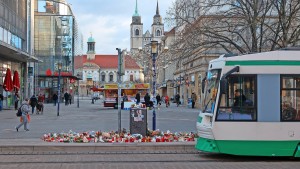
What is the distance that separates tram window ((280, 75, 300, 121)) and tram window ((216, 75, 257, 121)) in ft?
2.62

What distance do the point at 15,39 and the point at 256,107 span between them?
38920mm

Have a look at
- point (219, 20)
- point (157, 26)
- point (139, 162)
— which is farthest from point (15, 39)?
point (157, 26)

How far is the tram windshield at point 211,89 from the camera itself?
13758 mm

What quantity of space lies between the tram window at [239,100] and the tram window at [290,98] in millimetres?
799

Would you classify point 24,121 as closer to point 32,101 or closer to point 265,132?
point 265,132

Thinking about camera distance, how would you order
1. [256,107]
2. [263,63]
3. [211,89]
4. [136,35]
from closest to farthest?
1. [256,107]
2. [263,63]
3. [211,89]
4. [136,35]

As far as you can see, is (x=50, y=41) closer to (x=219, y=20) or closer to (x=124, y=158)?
(x=219, y=20)

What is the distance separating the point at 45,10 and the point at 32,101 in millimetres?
42192

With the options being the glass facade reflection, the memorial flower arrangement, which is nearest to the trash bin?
the memorial flower arrangement

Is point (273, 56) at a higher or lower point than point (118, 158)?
higher

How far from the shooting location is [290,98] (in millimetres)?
13523

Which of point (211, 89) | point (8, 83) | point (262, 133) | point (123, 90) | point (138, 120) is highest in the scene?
point (8, 83)

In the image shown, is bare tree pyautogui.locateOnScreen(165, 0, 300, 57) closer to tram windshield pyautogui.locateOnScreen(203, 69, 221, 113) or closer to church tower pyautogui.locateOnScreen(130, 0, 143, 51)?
tram windshield pyautogui.locateOnScreen(203, 69, 221, 113)

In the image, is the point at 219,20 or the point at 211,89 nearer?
the point at 211,89
